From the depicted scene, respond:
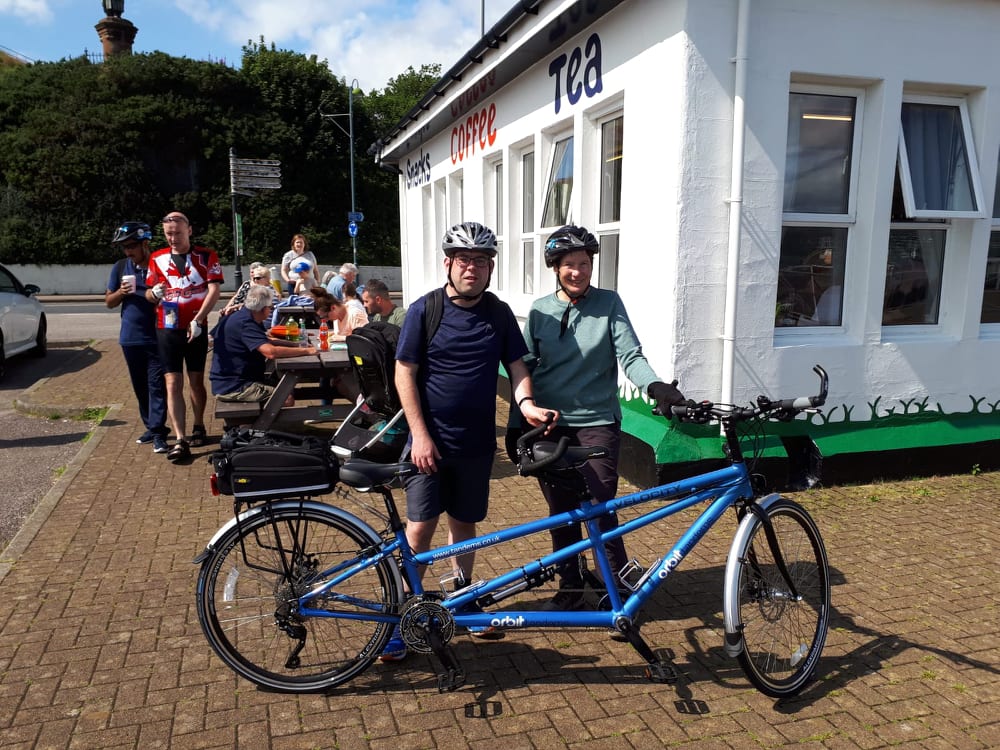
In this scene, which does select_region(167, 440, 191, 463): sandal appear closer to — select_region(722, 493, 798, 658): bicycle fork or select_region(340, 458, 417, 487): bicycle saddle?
select_region(340, 458, 417, 487): bicycle saddle

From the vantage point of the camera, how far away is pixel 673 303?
202 inches

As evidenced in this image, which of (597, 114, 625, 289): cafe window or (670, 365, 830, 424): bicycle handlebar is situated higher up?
(597, 114, 625, 289): cafe window

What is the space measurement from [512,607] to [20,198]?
38.2m

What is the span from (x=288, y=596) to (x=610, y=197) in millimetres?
4447

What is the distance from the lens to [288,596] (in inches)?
Answer: 118

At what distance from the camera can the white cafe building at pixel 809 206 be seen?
5.02 m

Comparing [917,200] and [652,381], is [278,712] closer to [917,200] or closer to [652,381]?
[652,381]

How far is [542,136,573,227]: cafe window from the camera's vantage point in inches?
277

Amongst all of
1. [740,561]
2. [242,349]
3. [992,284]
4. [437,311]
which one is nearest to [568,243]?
[437,311]

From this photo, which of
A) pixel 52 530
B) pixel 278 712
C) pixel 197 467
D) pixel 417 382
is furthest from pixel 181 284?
pixel 278 712

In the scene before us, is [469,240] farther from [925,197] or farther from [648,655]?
[925,197]

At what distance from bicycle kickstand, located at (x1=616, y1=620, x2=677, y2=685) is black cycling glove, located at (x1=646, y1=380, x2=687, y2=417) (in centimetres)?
84

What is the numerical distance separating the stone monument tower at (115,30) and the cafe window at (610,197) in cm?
4694

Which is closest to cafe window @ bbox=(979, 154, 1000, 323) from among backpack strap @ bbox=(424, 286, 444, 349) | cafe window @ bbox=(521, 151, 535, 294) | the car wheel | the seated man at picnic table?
cafe window @ bbox=(521, 151, 535, 294)
